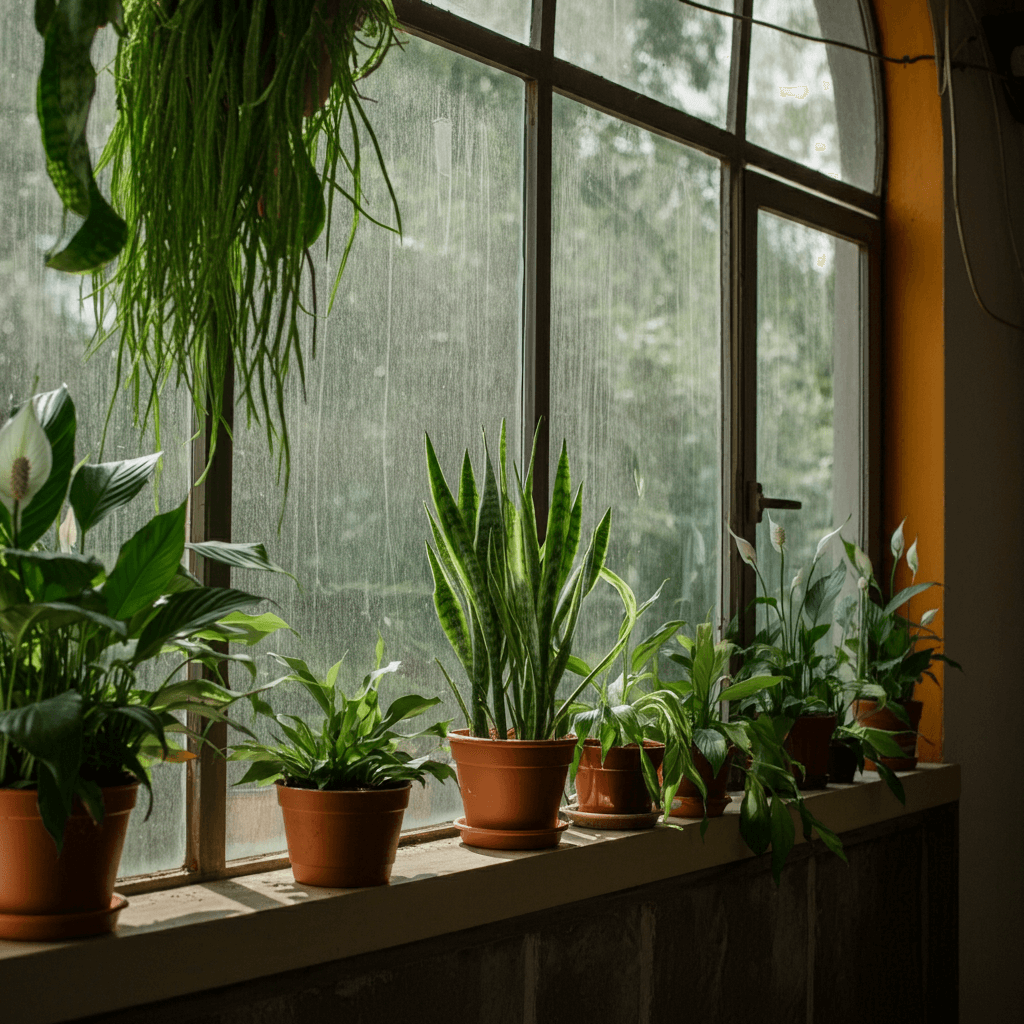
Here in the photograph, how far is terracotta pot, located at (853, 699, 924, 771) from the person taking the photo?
2936 mm

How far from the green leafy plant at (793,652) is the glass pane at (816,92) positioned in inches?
41.5

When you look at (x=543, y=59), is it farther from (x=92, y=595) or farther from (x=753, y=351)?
(x=92, y=595)

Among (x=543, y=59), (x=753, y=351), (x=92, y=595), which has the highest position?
(x=543, y=59)

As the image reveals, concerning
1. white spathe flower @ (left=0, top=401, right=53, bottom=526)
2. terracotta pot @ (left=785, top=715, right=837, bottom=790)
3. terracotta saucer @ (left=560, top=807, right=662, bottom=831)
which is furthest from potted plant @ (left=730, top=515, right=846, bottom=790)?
white spathe flower @ (left=0, top=401, right=53, bottom=526)

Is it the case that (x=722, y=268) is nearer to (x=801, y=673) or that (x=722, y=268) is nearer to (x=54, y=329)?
(x=801, y=673)

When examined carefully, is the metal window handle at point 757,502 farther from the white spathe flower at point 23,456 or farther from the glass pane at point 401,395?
the white spathe flower at point 23,456

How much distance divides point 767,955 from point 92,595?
72.8 inches

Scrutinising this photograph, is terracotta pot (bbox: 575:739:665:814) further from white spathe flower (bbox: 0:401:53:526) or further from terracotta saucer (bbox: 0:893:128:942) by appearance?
white spathe flower (bbox: 0:401:53:526)

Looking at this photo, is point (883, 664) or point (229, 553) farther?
point (883, 664)

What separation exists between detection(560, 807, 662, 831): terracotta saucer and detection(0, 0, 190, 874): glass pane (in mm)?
740

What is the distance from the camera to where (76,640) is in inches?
53.4

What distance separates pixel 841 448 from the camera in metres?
3.20

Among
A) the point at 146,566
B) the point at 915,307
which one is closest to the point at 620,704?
the point at 146,566

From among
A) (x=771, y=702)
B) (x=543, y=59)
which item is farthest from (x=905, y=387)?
(x=543, y=59)
